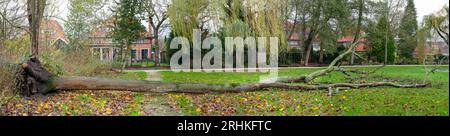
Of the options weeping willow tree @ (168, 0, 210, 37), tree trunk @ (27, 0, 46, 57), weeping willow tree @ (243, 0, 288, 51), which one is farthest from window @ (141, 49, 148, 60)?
tree trunk @ (27, 0, 46, 57)

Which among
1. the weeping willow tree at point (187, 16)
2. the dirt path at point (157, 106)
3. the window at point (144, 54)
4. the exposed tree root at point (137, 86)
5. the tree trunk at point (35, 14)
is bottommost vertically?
the dirt path at point (157, 106)

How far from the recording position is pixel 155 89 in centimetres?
504

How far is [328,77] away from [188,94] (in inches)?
169

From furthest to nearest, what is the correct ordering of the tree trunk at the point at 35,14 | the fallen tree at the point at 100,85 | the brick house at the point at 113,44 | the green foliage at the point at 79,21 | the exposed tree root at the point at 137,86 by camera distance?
the brick house at the point at 113,44 → the green foliage at the point at 79,21 → the tree trunk at the point at 35,14 → the exposed tree root at the point at 137,86 → the fallen tree at the point at 100,85

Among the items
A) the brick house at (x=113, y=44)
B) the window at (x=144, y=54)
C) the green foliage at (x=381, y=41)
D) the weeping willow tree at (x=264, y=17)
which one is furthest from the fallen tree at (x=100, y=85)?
the window at (x=144, y=54)

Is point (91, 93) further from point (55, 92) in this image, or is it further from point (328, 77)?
point (328, 77)

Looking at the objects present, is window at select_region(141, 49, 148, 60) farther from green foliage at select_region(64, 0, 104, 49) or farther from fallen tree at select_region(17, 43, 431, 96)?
fallen tree at select_region(17, 43, 431, 96)

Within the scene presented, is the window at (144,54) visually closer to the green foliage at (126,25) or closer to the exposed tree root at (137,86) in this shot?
the green foliage at (126,25)

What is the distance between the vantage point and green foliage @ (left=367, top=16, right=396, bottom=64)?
1359cm

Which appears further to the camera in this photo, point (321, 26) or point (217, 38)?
point (321, 26)

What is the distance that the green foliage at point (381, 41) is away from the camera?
13594mm
